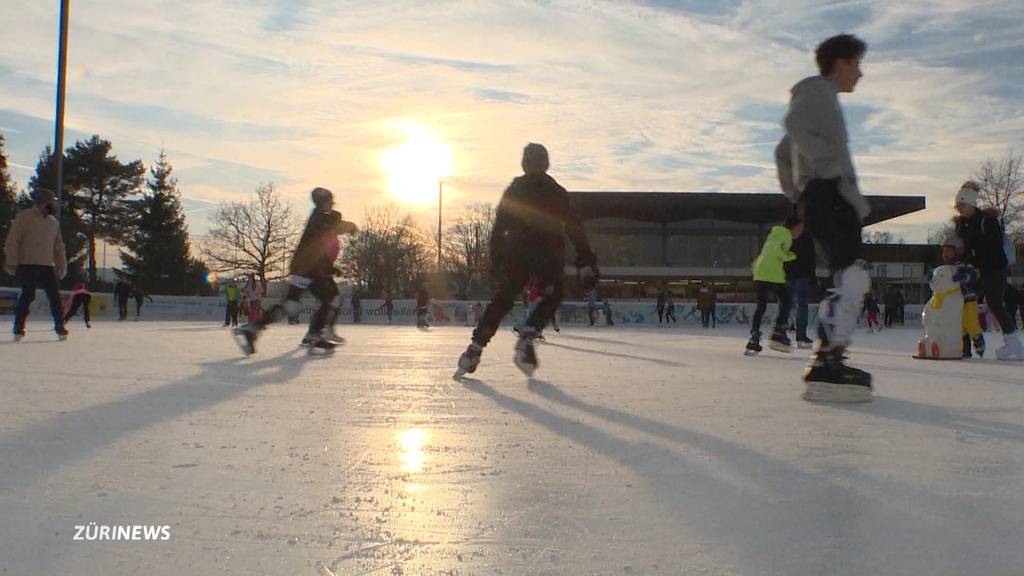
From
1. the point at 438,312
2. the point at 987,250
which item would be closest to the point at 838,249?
the point at 987,250

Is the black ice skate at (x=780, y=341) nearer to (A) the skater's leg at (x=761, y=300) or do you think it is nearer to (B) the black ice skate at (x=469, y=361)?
(A) the skater's leg at (x=761, y=300)

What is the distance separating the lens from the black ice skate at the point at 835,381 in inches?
148

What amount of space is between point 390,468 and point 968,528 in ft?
4.38

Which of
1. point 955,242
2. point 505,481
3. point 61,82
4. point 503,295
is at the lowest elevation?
point 505,481

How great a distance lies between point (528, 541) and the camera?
168cm

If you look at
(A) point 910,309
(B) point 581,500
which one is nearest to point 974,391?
(B) point 581,500

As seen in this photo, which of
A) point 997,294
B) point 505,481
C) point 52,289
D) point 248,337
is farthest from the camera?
point 52,289

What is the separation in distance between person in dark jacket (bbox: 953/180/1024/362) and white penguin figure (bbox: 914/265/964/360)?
267 mm

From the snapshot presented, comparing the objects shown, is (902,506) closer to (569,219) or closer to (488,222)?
(569,219)

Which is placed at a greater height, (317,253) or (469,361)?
(317,253)

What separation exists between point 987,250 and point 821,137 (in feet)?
16.4

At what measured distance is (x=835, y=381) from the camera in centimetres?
379

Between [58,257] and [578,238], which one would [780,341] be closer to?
[578,238]

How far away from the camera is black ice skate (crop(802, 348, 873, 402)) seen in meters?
3.77
